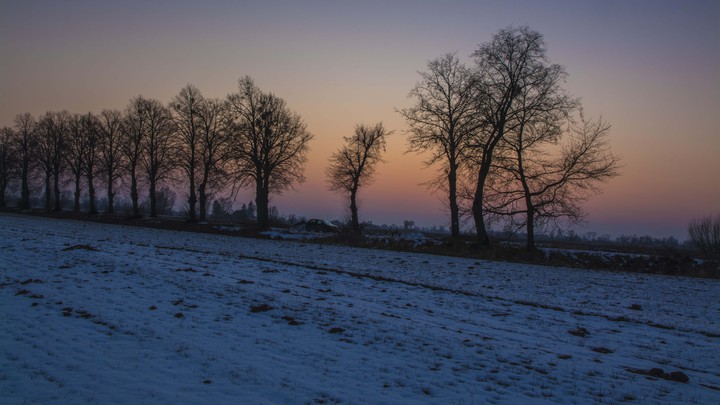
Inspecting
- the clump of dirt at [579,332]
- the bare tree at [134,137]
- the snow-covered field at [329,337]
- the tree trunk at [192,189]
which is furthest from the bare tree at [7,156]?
the clump of dirt at [579,332]

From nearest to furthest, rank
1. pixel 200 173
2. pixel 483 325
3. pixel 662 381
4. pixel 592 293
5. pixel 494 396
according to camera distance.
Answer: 1. pixel 494 396
2. pixel 662 381
3. pixel 483 325
4. pixel 592 293
5. pixel 200 173

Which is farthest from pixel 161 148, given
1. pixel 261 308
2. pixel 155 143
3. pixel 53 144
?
pixel 261 308

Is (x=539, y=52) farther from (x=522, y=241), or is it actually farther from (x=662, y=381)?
(x=662, y=381)

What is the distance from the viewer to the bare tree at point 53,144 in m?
59.2

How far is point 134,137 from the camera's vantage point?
51844mm

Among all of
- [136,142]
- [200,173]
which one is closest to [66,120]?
[136,142]

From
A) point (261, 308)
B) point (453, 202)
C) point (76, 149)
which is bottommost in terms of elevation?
point (261, 308)

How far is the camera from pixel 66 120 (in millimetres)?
59688

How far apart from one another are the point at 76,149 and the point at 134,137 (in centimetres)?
1350

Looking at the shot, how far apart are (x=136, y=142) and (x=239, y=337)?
5235 cm

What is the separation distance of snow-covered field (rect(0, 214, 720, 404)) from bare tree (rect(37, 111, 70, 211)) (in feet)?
178

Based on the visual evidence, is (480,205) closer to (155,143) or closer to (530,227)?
(530,227)

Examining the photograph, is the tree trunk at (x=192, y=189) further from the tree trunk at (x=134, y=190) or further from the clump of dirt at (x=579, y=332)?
the clump of dirt at (x=579, y=332)

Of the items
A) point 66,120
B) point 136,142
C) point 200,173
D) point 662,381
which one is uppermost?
point 66,120
